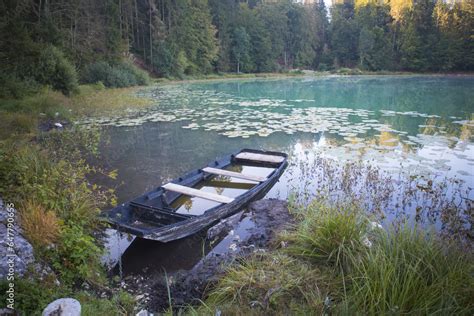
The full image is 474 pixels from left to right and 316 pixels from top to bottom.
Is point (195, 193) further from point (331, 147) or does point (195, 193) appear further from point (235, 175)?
point (331, 147)

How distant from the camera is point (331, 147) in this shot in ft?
28.2

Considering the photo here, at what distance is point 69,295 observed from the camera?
2.70 meters

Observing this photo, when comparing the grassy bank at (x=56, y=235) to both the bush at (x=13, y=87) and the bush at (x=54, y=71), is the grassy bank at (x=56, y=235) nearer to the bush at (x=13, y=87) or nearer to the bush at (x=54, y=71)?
the bush at (x=13, y=87)

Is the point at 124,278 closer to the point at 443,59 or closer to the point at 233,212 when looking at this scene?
the point at 233,212

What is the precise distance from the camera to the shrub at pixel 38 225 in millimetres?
3037

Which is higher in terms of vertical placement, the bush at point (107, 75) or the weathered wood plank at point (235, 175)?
the bush at point (107, 75)

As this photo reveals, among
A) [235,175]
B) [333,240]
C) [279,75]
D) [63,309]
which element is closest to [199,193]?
[235,175]

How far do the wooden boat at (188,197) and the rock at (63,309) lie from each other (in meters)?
1.57

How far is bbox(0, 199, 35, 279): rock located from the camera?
2424 mm

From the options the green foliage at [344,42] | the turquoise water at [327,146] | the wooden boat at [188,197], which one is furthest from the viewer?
the green foliage at [344,42]

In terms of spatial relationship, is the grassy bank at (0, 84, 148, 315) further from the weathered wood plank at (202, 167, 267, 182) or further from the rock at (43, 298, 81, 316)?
the weathered wood plank at (202, 167, 267, 182)

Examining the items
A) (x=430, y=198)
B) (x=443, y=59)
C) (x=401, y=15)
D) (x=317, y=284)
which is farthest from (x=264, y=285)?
(x=401, y=15)

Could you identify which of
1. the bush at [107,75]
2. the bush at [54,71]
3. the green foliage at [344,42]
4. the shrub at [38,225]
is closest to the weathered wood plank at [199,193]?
the shrub at [38,225]

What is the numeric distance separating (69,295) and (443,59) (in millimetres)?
50341
